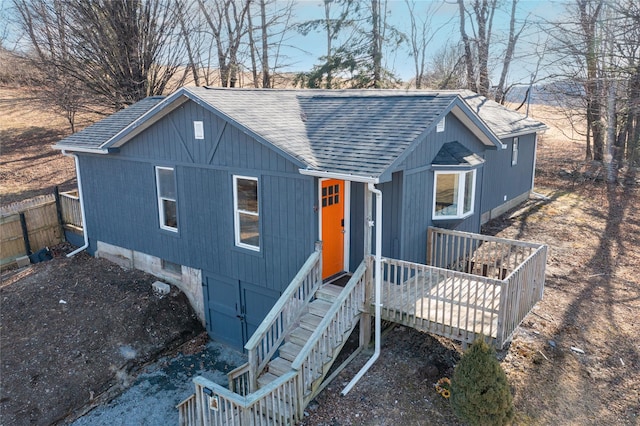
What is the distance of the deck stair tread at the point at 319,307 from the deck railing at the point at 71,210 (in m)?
9.28

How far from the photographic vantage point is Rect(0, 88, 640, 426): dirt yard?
709cm

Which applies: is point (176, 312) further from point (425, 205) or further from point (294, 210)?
point (425, 205)

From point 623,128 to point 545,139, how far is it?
38.3 feet

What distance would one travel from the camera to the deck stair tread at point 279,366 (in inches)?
312

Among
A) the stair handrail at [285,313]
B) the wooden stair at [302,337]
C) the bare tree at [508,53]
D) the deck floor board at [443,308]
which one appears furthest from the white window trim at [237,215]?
the bare tree at [508,53]

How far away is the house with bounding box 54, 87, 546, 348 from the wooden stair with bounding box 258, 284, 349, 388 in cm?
54

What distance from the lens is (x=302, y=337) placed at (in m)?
8.25

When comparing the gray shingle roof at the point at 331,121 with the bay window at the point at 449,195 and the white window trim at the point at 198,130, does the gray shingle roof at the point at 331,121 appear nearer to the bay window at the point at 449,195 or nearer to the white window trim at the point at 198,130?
the white window trim at the point at 198,130

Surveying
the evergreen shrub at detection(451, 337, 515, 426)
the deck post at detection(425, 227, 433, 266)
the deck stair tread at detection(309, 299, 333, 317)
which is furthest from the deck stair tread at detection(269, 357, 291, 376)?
the deck post at detection(425, 227, 433, 266)

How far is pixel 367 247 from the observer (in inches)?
322

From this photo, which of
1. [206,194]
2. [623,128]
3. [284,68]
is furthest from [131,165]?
[623,128]

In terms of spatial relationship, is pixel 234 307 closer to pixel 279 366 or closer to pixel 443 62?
pixel 279 366

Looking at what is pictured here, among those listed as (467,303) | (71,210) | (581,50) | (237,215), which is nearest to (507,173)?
(581,50)

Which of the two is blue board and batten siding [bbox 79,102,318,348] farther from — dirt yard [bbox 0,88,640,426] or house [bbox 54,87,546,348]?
dirt yard [bbox 0,88,640,426]
